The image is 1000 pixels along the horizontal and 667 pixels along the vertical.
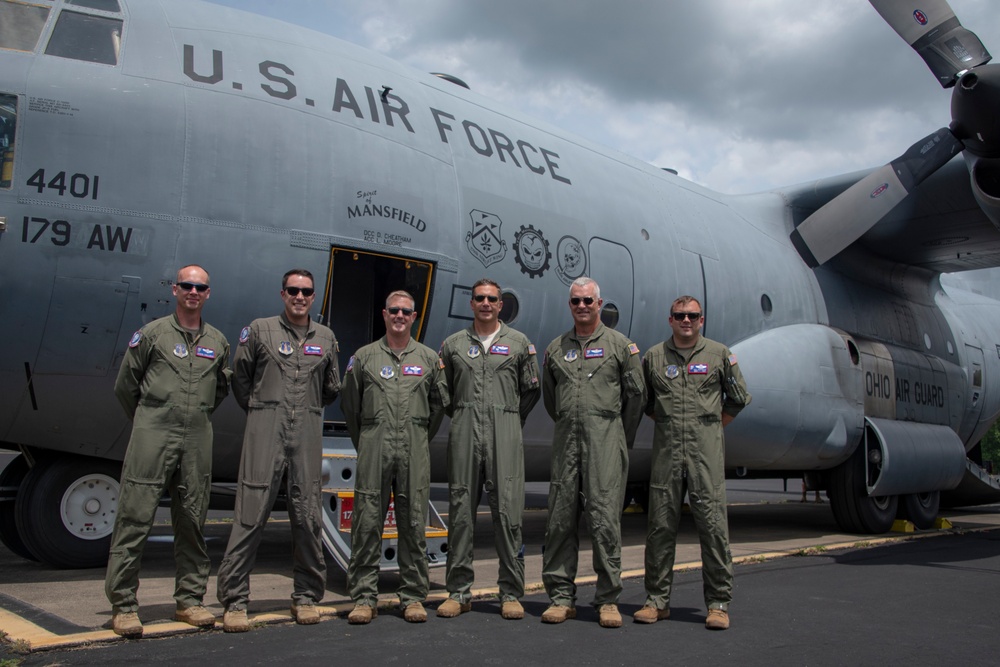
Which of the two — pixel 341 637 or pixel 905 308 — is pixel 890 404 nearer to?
pixel 905 308

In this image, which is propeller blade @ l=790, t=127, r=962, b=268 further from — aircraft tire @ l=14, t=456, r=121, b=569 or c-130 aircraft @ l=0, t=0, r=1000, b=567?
aircraft tire @ l=14, t=456, r=121, b=569

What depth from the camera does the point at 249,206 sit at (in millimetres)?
5984

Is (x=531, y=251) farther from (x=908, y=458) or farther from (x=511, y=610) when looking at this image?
(x=908, y=458)

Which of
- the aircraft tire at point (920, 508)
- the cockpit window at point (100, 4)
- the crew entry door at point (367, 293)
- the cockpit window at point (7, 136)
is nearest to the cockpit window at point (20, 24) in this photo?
the cockpit window at point (100, 4)

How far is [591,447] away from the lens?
17.4 ft


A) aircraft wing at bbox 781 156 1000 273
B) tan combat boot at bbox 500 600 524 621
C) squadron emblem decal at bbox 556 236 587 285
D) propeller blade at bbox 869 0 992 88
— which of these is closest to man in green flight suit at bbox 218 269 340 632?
tan combat boot at bbox 500 600 524 621

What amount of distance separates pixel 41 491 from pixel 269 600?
181cm

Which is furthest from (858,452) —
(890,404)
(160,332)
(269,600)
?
(160,332)

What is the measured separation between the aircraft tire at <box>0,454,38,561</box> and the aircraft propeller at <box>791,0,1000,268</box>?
29.5ft

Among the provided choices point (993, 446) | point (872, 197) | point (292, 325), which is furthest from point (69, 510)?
point (993, 446)

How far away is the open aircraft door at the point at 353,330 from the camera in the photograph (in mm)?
5941

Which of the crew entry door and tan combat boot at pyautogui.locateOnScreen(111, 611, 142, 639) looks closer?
tan combat boot at pyautogui.locateOnScreen(111, 611, 142, 639)

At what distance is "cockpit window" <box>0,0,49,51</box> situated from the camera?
5.54 meters

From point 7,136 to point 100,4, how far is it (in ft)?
4.23
